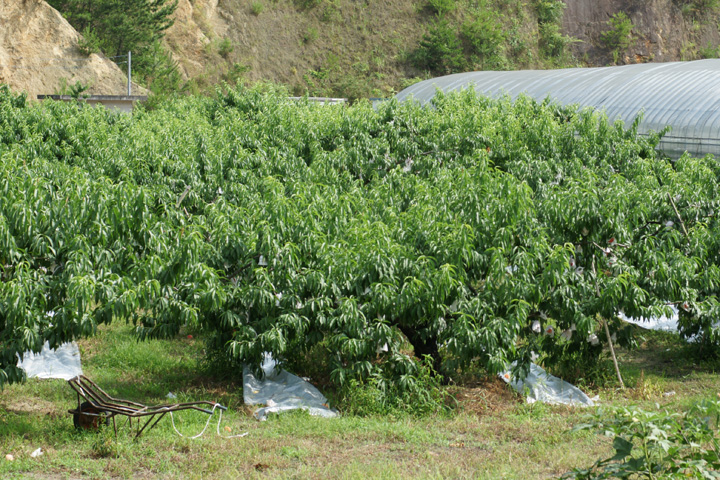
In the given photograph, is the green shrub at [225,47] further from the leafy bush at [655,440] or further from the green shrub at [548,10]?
the leafy bush at [655,440]

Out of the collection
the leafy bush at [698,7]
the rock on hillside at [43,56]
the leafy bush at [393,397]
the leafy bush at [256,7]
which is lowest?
the leafy bush at [393,397]

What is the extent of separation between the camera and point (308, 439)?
7105 millimetres

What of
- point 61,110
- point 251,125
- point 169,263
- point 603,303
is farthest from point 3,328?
point 61,110

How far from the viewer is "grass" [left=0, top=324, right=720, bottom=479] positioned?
6262 millimetres

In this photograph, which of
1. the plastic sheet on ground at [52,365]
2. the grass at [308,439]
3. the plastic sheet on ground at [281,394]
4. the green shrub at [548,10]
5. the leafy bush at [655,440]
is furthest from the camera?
the green shrub at [548,10]

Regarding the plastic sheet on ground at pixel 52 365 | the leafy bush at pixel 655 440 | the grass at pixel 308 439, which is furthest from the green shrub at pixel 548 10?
the leafy bush at pixel 655 440

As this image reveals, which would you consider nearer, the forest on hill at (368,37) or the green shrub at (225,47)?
the forest on hill at (368,37)

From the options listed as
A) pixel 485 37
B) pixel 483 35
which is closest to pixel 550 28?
pixel 485 37

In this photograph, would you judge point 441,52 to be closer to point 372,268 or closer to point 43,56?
point 43,56

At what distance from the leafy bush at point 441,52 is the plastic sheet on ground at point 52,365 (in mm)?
35320

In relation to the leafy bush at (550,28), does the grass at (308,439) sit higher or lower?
lower

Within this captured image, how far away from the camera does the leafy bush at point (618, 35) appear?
Result: 48062 millimetres

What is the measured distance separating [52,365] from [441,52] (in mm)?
36159

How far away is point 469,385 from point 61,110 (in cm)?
1272
